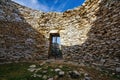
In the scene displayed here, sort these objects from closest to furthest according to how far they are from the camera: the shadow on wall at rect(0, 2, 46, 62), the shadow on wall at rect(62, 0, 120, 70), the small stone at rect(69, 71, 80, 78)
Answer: the small stone at rect(69, 71, 80, 78), the shadow on wall at rect(62, 0, 120, 70), the shadow on wall at rect(0, 2, 46, 62)

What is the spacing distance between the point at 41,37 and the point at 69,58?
2424mm

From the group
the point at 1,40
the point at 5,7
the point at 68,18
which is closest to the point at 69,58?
the point at 68,18

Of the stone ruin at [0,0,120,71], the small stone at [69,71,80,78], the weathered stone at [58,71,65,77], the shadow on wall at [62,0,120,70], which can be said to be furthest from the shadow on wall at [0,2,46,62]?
the small stone at [69,71,80,78]

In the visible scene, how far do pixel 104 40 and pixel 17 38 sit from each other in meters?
4.82

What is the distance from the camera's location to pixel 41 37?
352 inches

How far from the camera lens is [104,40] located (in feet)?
19.5

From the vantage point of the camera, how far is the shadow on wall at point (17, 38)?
23.5 ft

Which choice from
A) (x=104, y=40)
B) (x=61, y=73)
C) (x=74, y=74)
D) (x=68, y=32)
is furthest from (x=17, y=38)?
(x=104, y=40)

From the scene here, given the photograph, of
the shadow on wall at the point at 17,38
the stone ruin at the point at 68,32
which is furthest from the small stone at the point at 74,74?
the shadow on wall at the point at 17,38

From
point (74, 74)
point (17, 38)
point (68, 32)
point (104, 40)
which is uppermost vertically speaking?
point (68, 32)

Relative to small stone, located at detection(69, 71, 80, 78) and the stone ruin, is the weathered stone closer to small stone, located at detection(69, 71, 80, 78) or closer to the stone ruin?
small stone, located at detection(69, 71, 80, 78)

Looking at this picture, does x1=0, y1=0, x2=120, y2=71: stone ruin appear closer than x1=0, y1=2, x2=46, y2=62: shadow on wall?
Yes

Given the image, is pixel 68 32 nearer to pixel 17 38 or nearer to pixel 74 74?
pixel 17 38

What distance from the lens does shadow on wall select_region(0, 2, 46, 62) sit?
7160 millimetres
